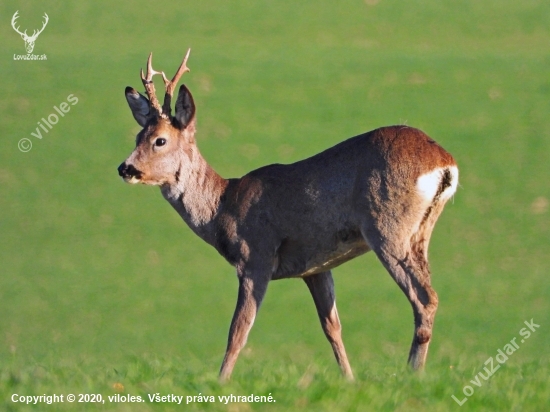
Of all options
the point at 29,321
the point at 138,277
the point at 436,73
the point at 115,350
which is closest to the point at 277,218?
the point at 115,350

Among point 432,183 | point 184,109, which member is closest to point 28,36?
point 184,109

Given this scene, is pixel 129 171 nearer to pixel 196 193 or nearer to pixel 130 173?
pixel 130 173

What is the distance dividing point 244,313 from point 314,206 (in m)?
1.01

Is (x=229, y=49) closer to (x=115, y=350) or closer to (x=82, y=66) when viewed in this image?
(x=82, y=66)

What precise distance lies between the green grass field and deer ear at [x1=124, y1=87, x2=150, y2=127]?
472cm

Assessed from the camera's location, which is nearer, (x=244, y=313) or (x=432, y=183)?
(x=432, y=183)

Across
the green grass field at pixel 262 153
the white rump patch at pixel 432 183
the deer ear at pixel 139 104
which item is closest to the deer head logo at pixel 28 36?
the green grass field at pixel 262 153

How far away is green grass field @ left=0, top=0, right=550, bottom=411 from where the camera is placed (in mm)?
18281

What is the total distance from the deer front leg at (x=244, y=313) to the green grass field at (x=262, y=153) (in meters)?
5.24

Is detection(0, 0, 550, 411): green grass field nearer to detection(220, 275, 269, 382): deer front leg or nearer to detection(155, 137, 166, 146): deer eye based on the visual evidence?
detection(155, 137, 166, 146): deer eye

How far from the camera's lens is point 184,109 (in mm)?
9352

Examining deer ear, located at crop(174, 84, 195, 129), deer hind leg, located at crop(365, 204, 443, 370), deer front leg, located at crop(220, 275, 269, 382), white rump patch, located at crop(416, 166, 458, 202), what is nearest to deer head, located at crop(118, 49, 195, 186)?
deer ear, located at crop(174, 84, 195, 129)

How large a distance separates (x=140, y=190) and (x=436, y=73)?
7.60 m

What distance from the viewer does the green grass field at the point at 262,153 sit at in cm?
1828
